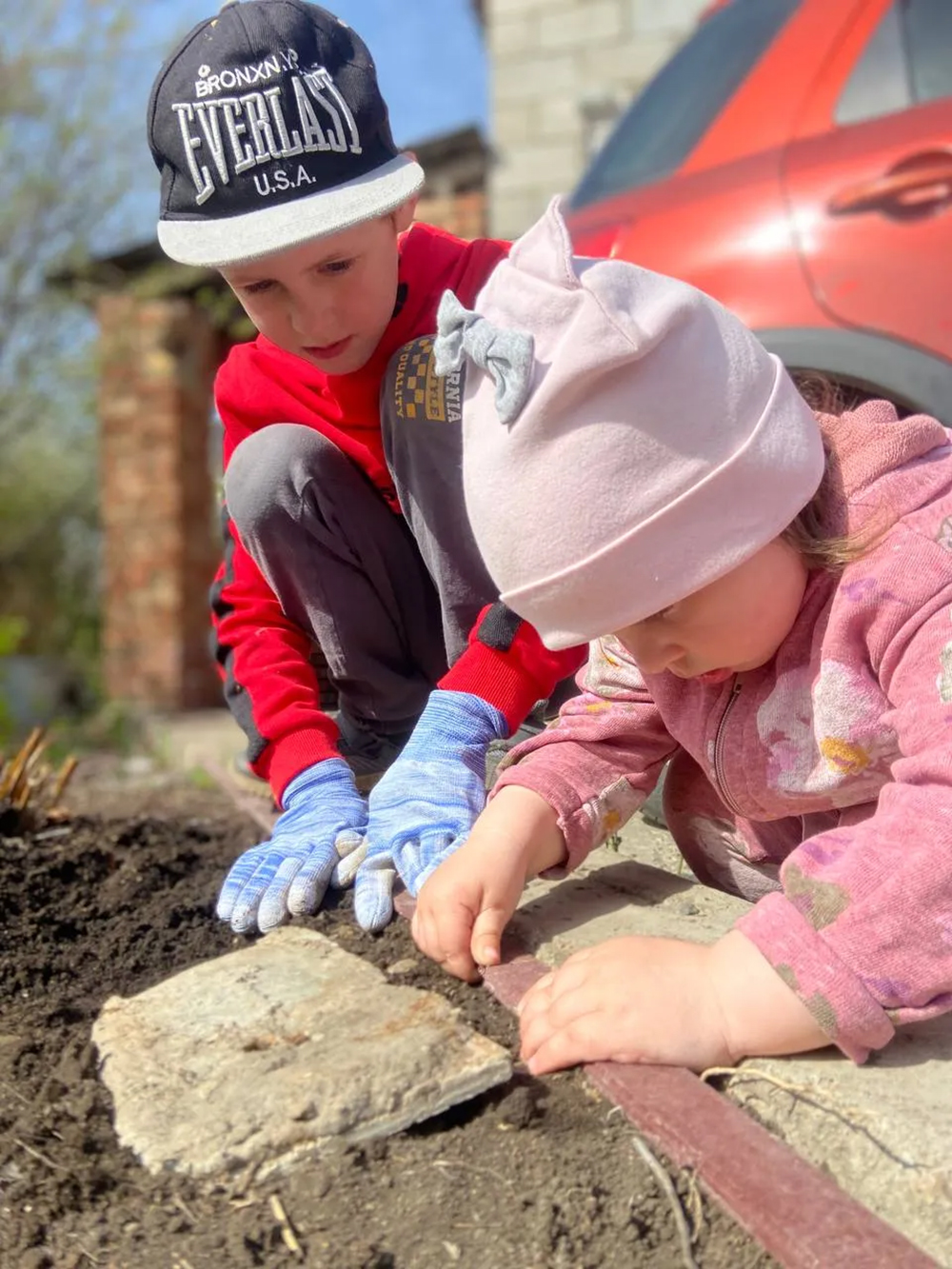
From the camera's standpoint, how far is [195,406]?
7379 millimetres

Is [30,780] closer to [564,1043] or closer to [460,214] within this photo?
[564,1043]

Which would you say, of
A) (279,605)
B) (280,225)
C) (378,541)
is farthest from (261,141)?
(279,605)

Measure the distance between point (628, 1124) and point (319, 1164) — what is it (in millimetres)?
304

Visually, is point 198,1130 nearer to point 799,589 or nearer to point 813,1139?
point 813,1139

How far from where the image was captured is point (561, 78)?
757cm

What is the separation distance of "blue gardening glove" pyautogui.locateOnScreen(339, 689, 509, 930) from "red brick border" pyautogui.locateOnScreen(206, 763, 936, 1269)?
56 cm

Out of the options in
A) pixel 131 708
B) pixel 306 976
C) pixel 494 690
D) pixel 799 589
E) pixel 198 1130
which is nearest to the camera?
pixel 198 1130

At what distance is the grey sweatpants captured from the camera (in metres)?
2.12

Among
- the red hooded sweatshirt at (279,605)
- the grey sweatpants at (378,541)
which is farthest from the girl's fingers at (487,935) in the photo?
the grey sweatpants at (378,541)

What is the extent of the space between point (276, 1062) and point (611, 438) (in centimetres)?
75

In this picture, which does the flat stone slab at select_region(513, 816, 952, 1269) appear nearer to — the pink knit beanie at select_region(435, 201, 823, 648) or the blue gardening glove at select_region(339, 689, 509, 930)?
the blue gardening glove at select_region(339, 689, 509, 930)

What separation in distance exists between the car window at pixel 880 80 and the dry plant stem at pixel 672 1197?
6.96 ft

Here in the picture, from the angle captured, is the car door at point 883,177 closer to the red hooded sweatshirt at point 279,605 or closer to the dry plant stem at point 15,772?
the red hooded sweatshirt at point 279,605

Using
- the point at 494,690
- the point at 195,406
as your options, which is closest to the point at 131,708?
the point at 195,406
